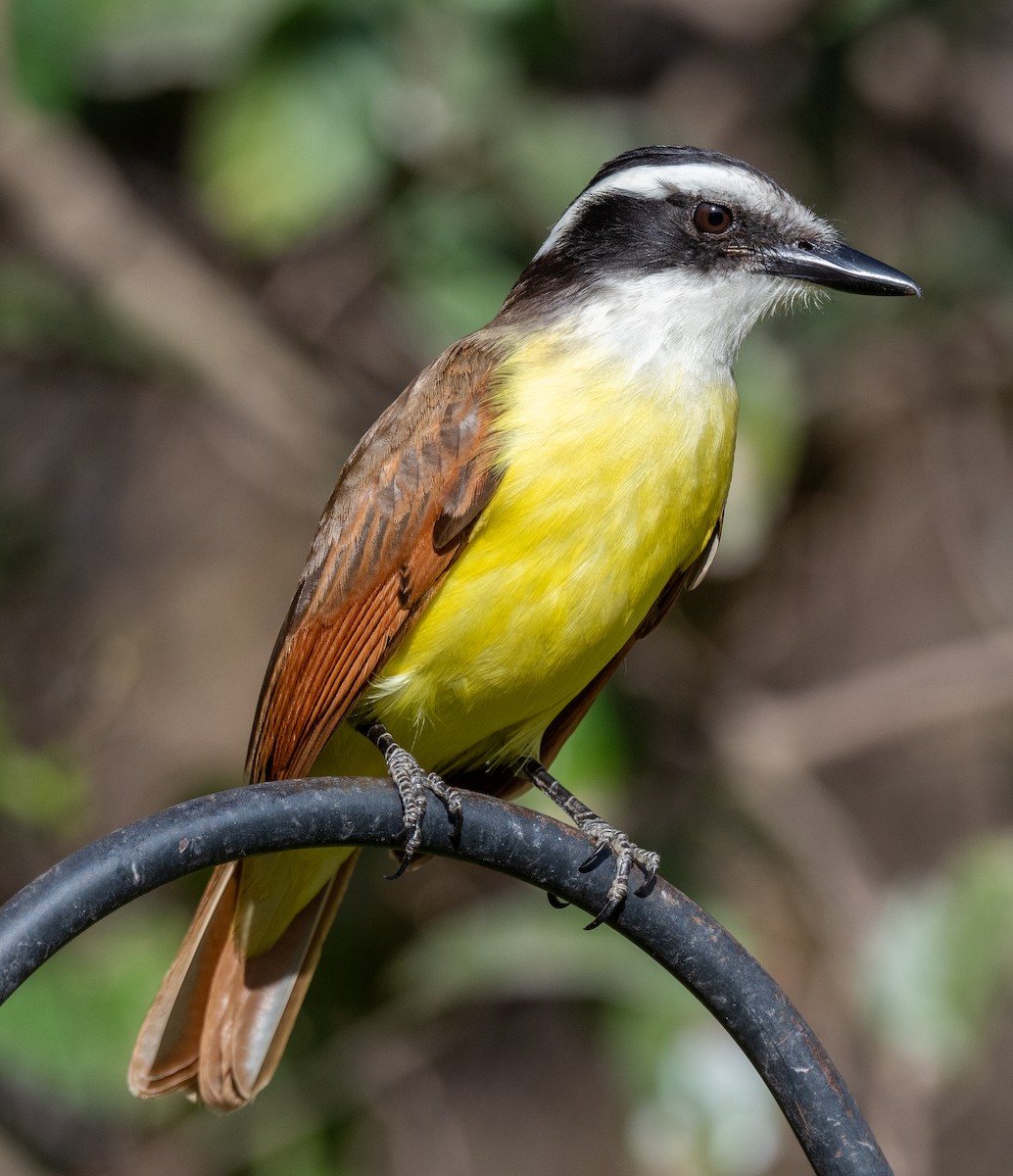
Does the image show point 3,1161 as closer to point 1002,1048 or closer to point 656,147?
point 656,147

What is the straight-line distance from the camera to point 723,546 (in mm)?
4312

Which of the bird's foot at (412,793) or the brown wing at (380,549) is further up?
the brown wing at (380,549)

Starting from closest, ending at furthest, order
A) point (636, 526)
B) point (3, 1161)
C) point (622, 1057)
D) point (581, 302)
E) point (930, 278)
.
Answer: point (636, 526) < point (581, 302) < point (622, 1057) < point (3, 1161) < point (930, 278)

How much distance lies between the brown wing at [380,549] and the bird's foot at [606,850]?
1.81 feet

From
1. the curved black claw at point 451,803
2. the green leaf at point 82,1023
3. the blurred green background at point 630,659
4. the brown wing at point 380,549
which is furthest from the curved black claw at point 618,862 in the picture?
the green leaf at point 82,1023

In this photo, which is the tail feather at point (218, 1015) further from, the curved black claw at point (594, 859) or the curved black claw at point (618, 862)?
the curved black claw at point (594, 859)

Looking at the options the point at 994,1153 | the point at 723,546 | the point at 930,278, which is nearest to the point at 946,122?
the point at 930,278

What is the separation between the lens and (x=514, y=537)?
10.4ft

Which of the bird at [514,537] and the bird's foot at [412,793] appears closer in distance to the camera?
the bird's foot at [412,793]

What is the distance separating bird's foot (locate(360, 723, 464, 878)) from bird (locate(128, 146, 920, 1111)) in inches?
0.4

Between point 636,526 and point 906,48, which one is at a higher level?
point 906,48

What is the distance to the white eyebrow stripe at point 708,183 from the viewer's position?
352 cm

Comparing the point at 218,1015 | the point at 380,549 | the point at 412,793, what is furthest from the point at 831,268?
the point at 218,1015

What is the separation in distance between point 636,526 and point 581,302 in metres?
0.54
